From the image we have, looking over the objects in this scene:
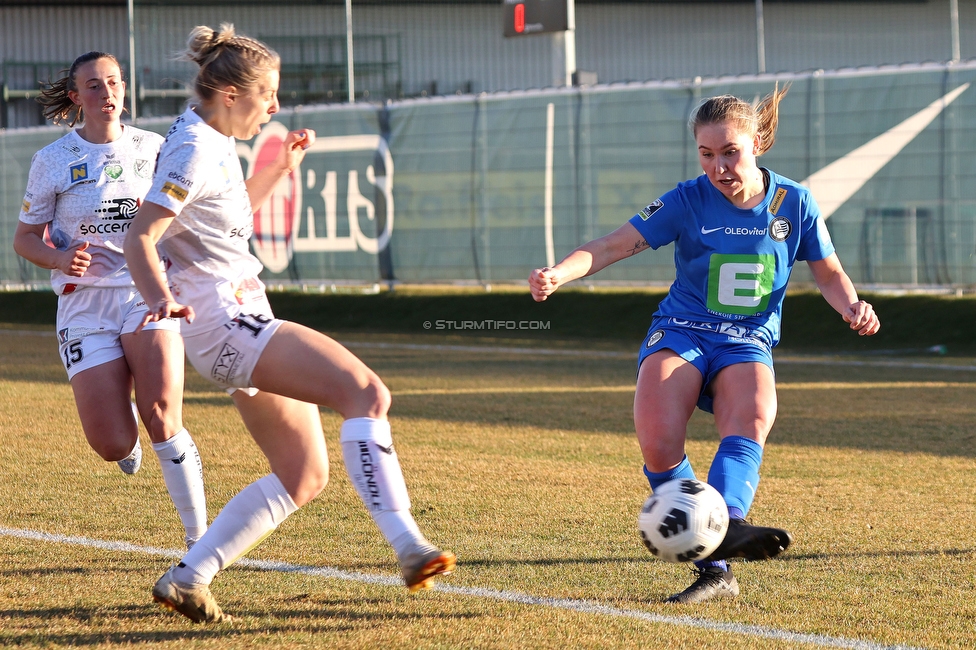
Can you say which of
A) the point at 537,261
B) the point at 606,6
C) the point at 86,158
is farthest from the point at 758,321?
the point at 606,6

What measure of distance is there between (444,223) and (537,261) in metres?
1.51

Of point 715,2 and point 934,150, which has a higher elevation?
point 715,2

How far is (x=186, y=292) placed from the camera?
3666mm

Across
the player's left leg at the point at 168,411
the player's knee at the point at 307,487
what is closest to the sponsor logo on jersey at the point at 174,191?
the player's knee at the point at 307,487

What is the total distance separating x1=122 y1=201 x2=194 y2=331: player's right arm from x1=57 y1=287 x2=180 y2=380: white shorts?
1.25 m

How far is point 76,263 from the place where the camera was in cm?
462

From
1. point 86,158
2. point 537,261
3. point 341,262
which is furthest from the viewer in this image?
point 341,262

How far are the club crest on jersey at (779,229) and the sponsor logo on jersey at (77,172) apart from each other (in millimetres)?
2758

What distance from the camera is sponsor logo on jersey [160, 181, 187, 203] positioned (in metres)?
3.53

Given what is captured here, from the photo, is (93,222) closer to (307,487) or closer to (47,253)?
(47,253)

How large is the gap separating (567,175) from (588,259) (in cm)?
1100

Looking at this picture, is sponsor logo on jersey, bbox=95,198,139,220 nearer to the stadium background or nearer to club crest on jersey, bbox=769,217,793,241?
club crest on jersey, bbox=769,217,793,241

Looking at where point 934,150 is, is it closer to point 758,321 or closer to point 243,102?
point 758,321

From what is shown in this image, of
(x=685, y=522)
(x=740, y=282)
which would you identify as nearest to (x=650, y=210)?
(x=740, y=282)
